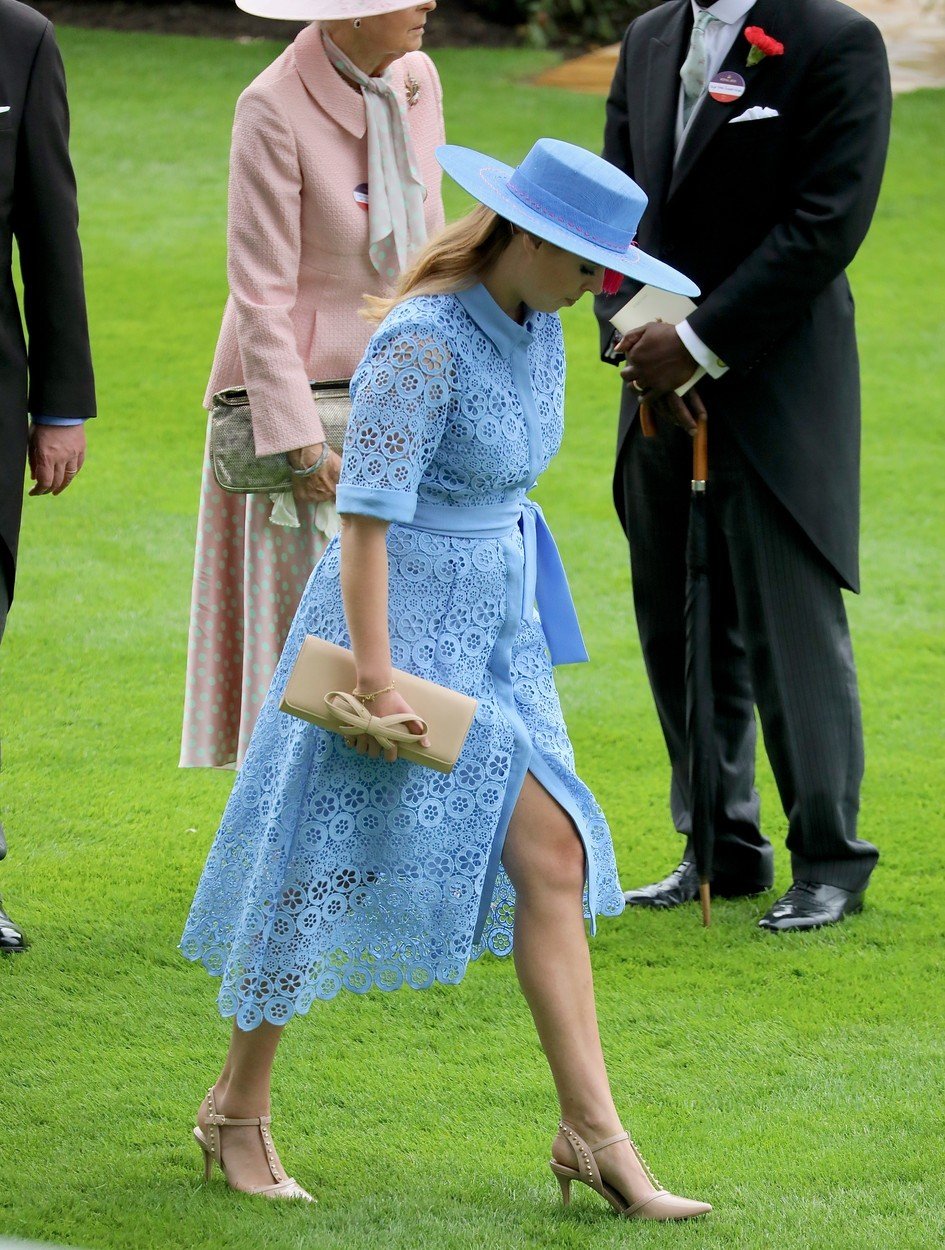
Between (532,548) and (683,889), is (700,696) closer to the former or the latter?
(683,889)

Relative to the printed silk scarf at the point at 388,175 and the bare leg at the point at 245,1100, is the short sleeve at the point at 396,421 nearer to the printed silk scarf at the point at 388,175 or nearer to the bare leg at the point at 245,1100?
the bare leg at the point at 245,1100

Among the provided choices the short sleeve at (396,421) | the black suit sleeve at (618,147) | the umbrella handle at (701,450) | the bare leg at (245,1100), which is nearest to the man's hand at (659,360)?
the umbrella handle at (701,450)

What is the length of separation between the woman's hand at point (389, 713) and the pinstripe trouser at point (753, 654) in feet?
5.19

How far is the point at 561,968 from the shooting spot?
9.87ft

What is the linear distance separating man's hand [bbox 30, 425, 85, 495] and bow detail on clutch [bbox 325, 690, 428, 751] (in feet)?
4.58

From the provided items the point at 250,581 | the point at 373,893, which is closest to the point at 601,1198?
the point at 373,893

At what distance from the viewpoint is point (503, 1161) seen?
333cm

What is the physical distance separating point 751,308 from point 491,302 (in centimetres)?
129

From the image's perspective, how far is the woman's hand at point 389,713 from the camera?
9.48ft

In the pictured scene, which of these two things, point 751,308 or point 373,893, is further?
point 751,308

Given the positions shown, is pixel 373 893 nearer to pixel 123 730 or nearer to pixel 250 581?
pixel 250 581

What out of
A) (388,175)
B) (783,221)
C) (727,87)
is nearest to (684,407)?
(783,221)

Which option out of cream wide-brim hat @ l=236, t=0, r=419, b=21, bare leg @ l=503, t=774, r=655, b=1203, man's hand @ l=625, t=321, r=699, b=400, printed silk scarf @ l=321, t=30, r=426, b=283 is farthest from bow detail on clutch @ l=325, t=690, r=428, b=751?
cream wide-brim hat @ l=236, t=0, r=419, b=21

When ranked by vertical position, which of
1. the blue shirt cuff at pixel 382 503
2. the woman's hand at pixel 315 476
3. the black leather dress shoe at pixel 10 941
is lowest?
the black leather dress shoe at pixel 10 941
